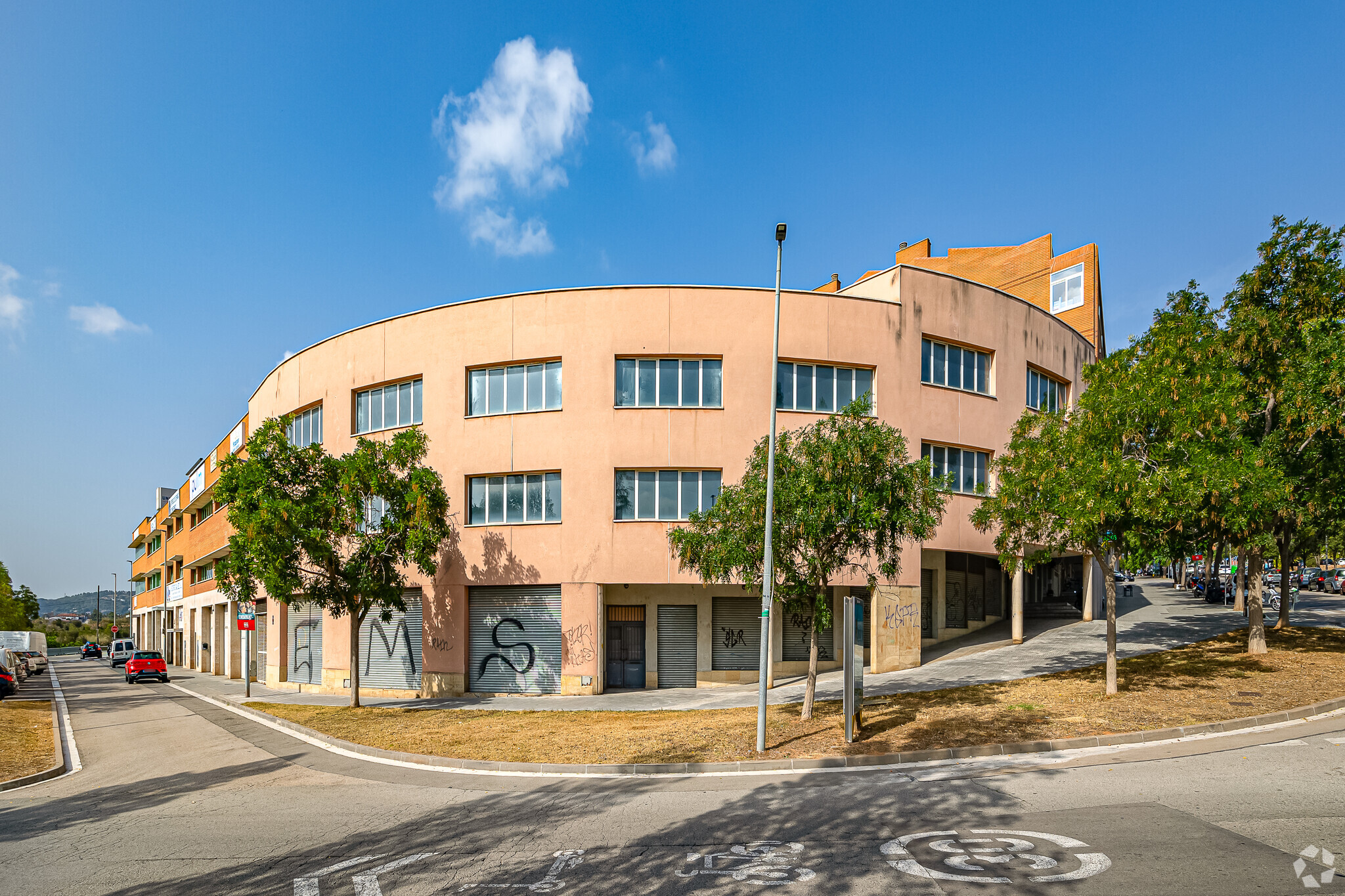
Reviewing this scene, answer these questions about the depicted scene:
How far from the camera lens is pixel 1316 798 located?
350 inches

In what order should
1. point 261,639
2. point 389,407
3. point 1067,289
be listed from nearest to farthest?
point 389,407 → point 261,639 → point 1067,289

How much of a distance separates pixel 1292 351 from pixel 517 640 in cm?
2249

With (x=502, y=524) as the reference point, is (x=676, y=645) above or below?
below

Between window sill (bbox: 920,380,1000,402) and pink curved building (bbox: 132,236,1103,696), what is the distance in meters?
0.10

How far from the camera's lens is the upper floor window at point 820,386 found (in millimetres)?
23938

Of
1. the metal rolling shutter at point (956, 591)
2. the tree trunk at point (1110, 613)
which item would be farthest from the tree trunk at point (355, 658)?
the metal rolling shutter at point (956, 591)

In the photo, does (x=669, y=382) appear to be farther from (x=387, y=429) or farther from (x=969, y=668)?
(x=969, y=668)

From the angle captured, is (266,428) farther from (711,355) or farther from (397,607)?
(711,355)

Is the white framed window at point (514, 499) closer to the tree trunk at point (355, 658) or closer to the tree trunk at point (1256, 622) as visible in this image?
the tree trunk at point (355, 658)

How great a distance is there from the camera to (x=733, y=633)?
24.6m


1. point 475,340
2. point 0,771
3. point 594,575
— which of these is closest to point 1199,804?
point 594,575

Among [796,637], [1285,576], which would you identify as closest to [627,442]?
[796,637]

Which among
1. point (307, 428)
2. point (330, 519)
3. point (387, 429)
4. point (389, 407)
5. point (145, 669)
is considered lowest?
point (145, 669)

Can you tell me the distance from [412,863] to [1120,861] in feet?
21.6
